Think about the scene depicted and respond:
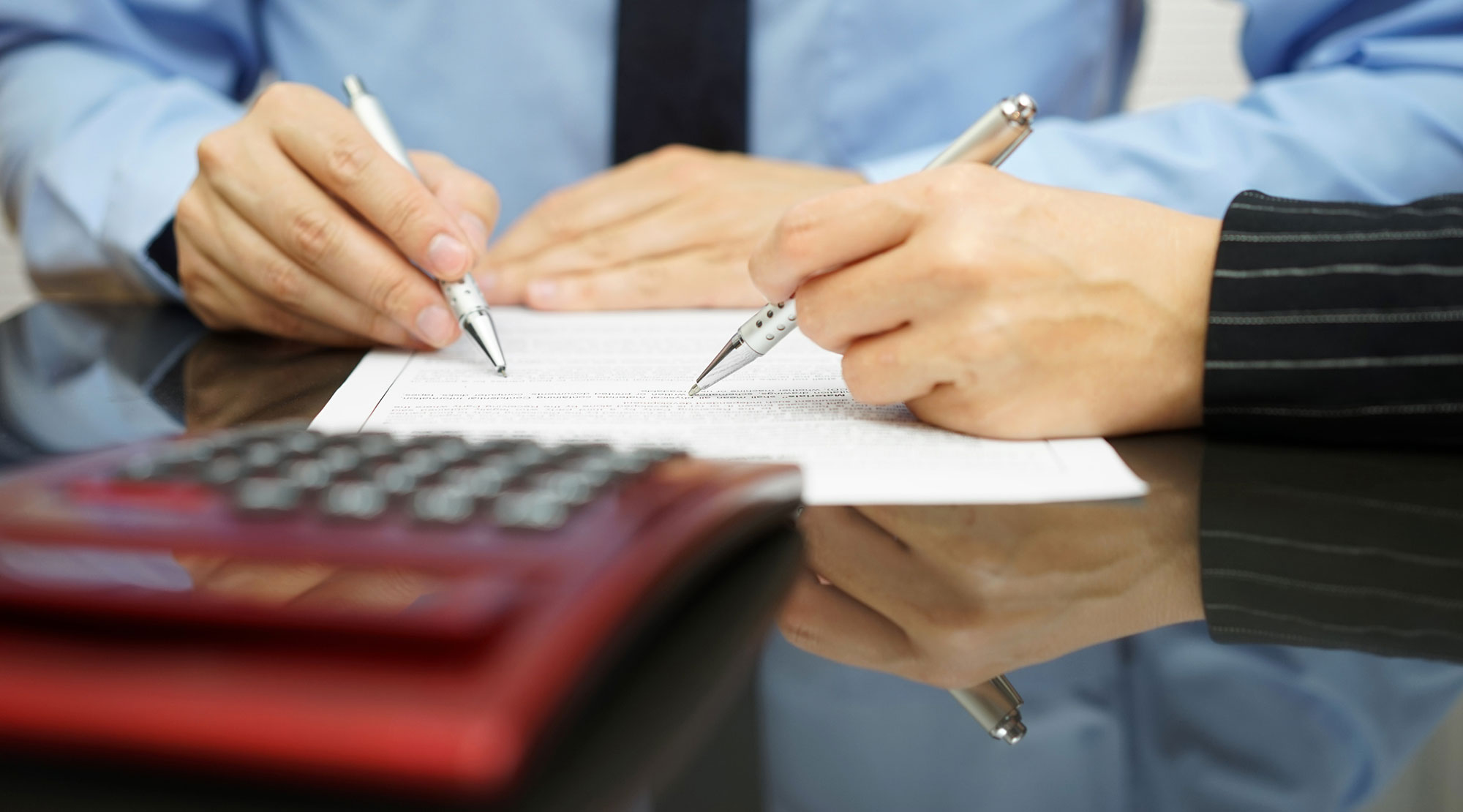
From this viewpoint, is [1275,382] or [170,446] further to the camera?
[1275,382]

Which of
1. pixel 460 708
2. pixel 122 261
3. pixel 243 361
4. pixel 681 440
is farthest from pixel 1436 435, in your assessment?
pixel 122 261

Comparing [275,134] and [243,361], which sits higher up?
[275,134]

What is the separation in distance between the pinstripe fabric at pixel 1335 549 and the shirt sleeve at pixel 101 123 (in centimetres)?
81

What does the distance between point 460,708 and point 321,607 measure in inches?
1.9

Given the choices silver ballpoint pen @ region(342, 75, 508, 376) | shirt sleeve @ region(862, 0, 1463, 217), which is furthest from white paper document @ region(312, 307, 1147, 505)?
shirt sleeve @ region(862, 0, 1463, 217)

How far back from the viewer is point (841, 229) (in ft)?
1.65

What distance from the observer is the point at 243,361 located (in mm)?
712

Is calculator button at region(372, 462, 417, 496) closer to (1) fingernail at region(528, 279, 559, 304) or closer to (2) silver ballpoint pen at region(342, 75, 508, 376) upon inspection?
(2) silver ballpoint pen at region(342, 75, 508, 376)

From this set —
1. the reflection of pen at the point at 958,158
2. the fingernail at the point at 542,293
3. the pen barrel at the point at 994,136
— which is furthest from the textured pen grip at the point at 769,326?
the fingernail at the point at 542,293

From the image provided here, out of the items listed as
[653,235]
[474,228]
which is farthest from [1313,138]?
[474,228]

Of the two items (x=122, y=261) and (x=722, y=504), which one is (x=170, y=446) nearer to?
(x=722, y=504)

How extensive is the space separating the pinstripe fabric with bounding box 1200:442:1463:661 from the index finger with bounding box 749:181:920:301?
18cm

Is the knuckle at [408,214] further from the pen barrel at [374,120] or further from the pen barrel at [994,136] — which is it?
the pen barrel at [994,136]

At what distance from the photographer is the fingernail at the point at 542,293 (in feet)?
2.82
